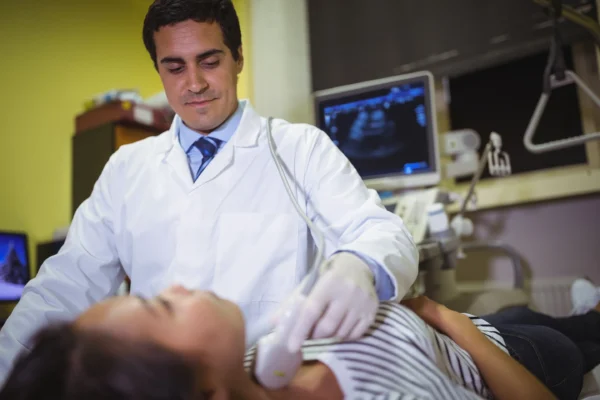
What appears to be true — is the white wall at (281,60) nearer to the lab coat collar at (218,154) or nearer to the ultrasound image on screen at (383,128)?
the ultrasound image on screen at (383,128)

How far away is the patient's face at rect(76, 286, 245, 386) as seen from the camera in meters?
0.43

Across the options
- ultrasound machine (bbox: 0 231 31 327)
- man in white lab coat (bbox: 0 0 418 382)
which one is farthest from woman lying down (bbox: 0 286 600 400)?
ultrasound machine (bbox: 0 231 31 327)

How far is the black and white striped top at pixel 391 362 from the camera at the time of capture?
52 cm

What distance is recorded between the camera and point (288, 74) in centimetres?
183

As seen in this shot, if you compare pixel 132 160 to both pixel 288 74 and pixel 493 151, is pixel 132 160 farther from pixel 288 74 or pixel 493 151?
pixel 493 151

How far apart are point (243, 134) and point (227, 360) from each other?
2.06ft

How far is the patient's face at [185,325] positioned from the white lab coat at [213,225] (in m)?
0.36

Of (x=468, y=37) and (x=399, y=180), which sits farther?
(x=468, y=37)

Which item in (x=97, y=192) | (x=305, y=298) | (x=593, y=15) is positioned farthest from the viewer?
(x=593, y=15)

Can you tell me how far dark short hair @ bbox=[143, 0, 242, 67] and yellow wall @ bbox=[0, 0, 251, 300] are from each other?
2.14ft

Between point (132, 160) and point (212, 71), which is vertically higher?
point (212, 71)

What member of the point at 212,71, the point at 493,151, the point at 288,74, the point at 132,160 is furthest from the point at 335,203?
the point at 288,74

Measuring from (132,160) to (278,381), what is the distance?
Answer: 0.71 metres

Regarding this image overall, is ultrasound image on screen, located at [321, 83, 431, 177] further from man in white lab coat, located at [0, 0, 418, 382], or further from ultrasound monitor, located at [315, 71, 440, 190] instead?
man in white lab coat, located at [0, 0, 418, 382]
